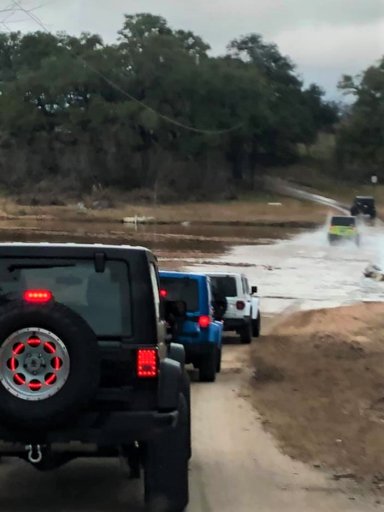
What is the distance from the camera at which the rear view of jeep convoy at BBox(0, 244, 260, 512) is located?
6.50 m

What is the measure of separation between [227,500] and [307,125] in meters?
116

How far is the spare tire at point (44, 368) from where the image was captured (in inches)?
255

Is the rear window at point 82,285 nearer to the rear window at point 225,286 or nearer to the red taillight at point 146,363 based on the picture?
the red taillight at point 146,363

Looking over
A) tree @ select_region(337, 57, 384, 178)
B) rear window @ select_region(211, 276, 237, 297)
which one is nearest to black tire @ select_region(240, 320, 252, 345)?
rear window @ select_region(211, 276, 237, 297)

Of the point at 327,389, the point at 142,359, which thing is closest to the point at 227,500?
the point at 142,359

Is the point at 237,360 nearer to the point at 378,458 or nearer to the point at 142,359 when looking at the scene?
the point at 378,458

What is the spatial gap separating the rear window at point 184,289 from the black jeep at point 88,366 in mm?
9303

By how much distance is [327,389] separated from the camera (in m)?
14.5

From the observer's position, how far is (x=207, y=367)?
52.3 feet

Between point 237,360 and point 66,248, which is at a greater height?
point 66,248

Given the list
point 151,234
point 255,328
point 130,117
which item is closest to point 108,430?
point 255,328

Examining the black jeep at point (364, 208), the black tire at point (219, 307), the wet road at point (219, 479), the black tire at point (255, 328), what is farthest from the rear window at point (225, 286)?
the black jeep at point (364, 208)

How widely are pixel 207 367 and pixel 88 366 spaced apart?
374 inches

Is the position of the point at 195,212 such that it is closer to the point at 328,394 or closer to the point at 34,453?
the point at 328,394
